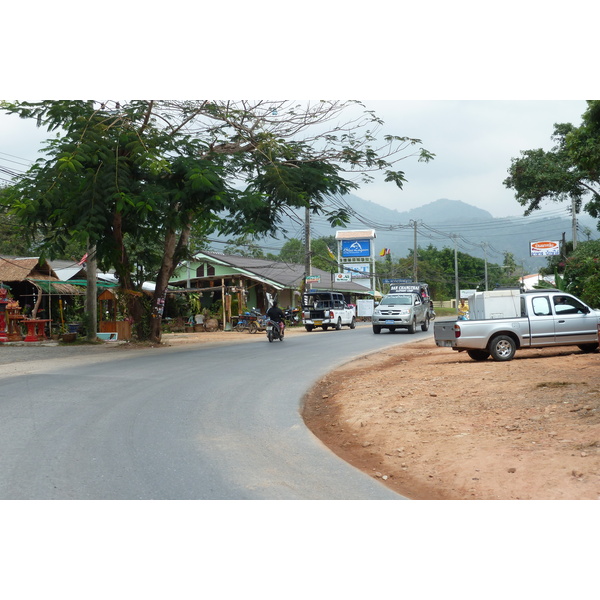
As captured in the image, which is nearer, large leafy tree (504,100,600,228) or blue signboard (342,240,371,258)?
large leafy tree (504,100,600,228)

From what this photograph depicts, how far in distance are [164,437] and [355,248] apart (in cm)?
5886

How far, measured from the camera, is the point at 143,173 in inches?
797

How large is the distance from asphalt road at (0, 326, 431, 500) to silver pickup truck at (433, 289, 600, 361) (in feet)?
12.4

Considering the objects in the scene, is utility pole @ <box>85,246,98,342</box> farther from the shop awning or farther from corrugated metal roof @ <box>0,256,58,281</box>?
the shop awning

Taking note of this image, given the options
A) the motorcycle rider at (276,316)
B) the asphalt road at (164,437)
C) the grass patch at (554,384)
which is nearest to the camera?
the asphalt road at (164,437)

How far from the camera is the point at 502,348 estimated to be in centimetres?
1598

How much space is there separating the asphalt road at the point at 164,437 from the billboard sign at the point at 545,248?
123ft

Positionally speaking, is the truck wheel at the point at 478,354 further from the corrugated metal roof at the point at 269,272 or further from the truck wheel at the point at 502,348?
the corrugated metal roof at the point at 269,272

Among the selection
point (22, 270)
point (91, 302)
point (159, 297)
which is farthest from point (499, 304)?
point (22, 270)

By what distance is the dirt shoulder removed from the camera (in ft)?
21.5

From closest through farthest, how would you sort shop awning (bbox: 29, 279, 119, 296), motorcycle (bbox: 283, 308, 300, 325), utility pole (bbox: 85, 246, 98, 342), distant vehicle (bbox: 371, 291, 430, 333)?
utility pole (bbox: 85, 246, 98, 342) → shop awning (bbox: 29, 279, 119, 296) → distant vehicle (bbox: 371, 291, 430, 333) → motorcycle (bbox: 283, 308, 300, 325)

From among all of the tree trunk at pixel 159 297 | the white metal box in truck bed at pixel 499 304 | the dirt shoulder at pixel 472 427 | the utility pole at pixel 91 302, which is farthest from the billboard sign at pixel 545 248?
the dirt shoulder at pixel 472 427

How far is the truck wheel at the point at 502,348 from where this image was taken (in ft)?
52.2

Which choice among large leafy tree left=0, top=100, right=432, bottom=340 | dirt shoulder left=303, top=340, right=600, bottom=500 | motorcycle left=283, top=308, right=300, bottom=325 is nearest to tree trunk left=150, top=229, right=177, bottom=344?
large leafy tree left=0, top=100, right=432, bottom=340
